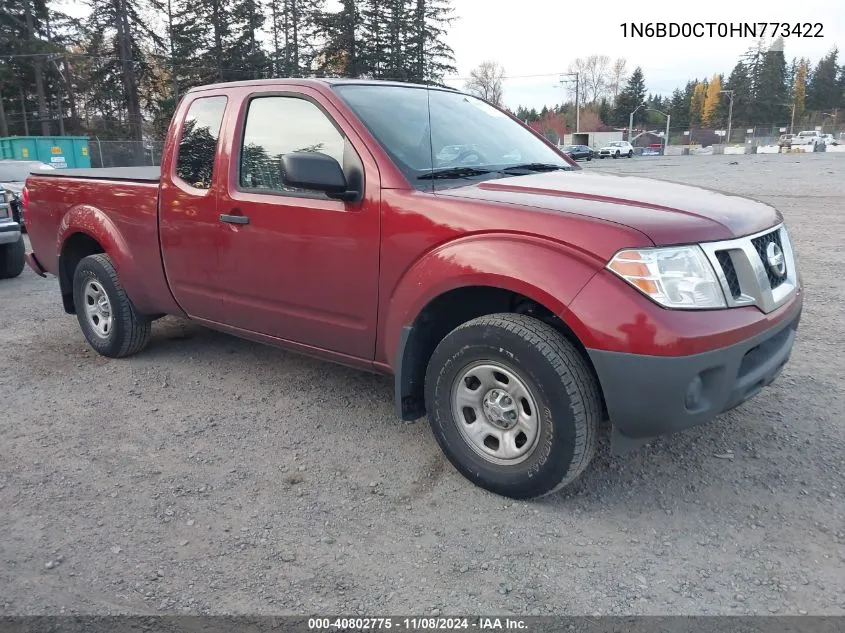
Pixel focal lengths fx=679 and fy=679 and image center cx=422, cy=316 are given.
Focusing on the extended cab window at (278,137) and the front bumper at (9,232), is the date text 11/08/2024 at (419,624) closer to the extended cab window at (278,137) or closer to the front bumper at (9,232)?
the extended cab window at (278,137)

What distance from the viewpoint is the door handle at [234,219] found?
3.86 m

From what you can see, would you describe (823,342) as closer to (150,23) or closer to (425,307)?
(425,307)

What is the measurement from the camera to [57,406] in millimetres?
4277

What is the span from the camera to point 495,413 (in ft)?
9.98

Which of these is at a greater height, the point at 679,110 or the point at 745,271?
the point at 679,110

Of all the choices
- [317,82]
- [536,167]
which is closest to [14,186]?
[317,82]

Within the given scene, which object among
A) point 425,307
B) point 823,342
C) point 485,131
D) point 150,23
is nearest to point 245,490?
point 425,307

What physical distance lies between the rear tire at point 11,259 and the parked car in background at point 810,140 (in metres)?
71.8

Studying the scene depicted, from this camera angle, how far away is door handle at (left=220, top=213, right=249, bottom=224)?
12.7ft

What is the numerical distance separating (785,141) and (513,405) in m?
83.0

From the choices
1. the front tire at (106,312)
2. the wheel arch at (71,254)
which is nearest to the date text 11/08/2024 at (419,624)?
the front tire at (106,312)

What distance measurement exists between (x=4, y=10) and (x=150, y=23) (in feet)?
23.4

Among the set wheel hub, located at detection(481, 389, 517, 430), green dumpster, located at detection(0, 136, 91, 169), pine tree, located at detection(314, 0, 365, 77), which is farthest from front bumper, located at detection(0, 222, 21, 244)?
pine tree, located at detection(314, 0, 365, 77)

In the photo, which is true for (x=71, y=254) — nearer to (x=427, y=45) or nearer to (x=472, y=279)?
(x=472, y=279)
